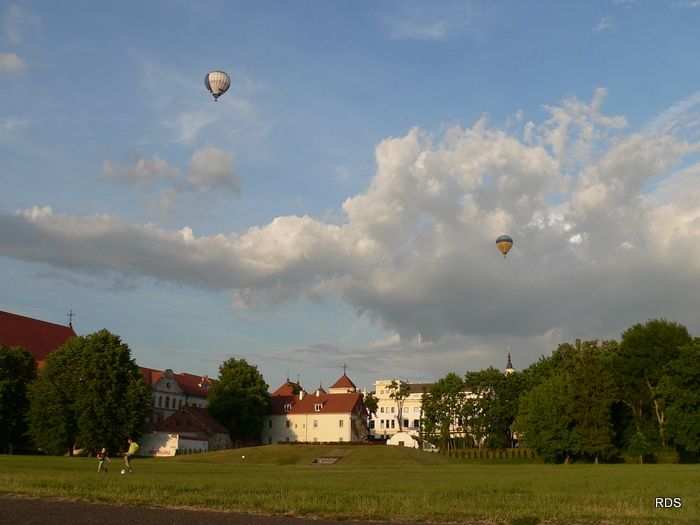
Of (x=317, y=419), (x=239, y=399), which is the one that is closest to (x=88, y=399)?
(x=239, y=399)

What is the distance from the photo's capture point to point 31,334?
116 meters

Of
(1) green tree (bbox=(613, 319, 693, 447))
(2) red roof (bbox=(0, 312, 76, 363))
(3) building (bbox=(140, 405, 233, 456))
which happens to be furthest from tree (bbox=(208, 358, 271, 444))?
(1) green tree (bbox=(613, 319, 693, 447))

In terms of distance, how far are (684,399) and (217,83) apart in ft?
198

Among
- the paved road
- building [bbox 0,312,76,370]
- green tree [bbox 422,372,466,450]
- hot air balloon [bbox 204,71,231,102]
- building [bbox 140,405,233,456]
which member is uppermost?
hot air balloon [bbox 204,71,231,102]

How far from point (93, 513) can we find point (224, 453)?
67.3m

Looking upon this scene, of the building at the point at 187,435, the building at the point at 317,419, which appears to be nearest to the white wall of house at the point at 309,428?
the building at the point at 317,419

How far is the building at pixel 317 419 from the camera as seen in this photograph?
13288 cm

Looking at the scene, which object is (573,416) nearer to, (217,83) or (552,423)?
(552,423)

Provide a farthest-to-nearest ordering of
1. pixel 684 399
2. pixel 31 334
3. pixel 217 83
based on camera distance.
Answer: pixel 31 334 → pixel 684 399 → pixel 217 83

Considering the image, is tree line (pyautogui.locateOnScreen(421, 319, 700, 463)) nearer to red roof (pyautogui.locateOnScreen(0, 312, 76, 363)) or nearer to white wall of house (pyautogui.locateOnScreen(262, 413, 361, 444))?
white wall of house (pyautogui.locateOnScreen(262, 413, 361, 444))

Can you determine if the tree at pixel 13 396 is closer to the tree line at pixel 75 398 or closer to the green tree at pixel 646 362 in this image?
the tree line at pixel 75 398

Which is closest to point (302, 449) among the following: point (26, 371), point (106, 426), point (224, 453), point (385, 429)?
point (224, 453)

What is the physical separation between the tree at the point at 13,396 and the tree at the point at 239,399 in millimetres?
35342

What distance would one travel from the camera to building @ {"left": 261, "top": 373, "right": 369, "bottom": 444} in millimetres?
132875
